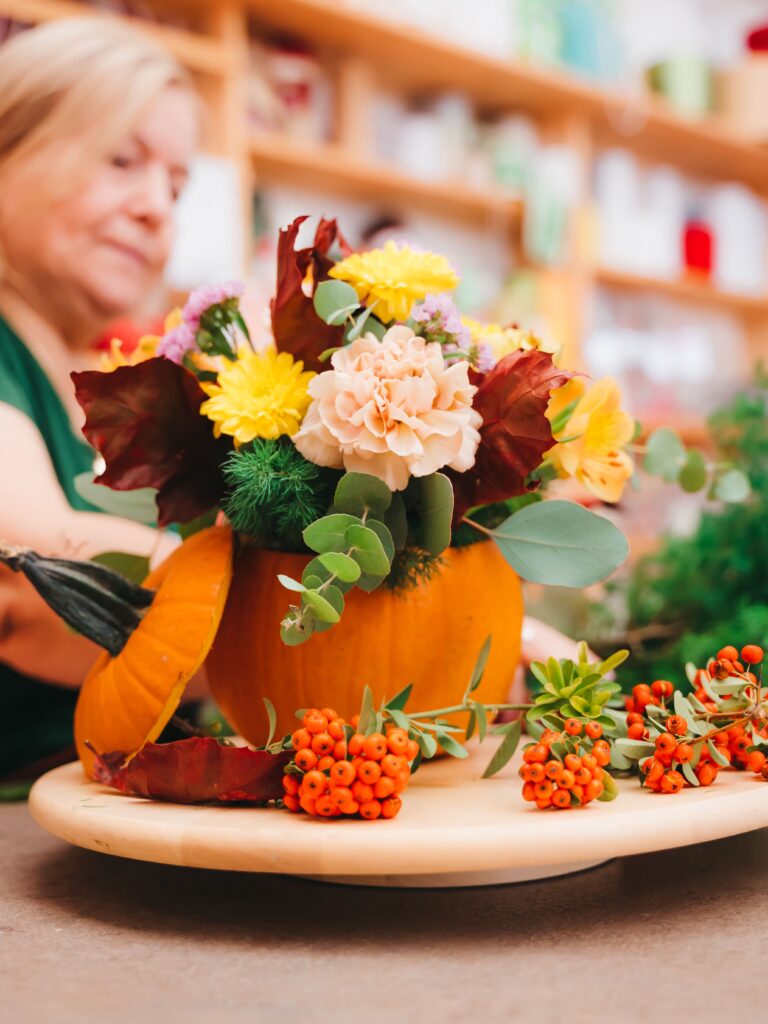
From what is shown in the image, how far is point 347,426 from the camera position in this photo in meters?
0.58

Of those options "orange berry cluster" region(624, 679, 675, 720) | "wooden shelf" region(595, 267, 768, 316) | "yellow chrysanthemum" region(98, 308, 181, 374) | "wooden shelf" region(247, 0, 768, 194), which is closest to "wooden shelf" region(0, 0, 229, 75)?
"wooden shelf" region(247, 0, 768, 194)

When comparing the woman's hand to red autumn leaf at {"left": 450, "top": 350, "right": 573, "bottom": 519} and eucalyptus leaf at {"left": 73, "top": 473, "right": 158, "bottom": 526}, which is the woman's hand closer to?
eucalyptus leaf at {"left": 73, "top": 473, "right": 158, "bottom": 526}

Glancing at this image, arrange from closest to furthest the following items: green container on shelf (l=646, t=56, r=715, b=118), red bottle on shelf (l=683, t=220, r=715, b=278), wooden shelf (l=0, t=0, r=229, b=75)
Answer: wooden shelf (l=0, t=0, r=229, b=75)
green container on shelf (l=646, t=56, r=715, b=118)
red bottle on shelf (l=683, t=220, r=715, b=278)

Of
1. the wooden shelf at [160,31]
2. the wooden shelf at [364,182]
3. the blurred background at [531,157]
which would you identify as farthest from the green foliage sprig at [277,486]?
the wooden shelf at [364,182]

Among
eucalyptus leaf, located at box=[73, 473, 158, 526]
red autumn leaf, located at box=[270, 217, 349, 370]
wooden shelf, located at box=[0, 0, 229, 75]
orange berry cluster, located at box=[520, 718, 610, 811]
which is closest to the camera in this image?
orange berry cluster, located at box=[520, 718, 610, 811]

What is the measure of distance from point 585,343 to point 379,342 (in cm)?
264

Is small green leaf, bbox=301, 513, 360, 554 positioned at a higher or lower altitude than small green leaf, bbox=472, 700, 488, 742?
higher

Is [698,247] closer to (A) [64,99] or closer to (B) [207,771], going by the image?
(A) [64,99]

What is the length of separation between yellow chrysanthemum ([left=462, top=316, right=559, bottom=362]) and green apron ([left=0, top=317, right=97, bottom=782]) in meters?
0.50

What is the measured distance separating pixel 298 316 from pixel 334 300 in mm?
30

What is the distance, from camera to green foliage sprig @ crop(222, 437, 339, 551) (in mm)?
610

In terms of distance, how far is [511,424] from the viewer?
61cm

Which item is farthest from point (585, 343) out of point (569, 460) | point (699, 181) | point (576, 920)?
point (576, 920)

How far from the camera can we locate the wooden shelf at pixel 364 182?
103 inches
